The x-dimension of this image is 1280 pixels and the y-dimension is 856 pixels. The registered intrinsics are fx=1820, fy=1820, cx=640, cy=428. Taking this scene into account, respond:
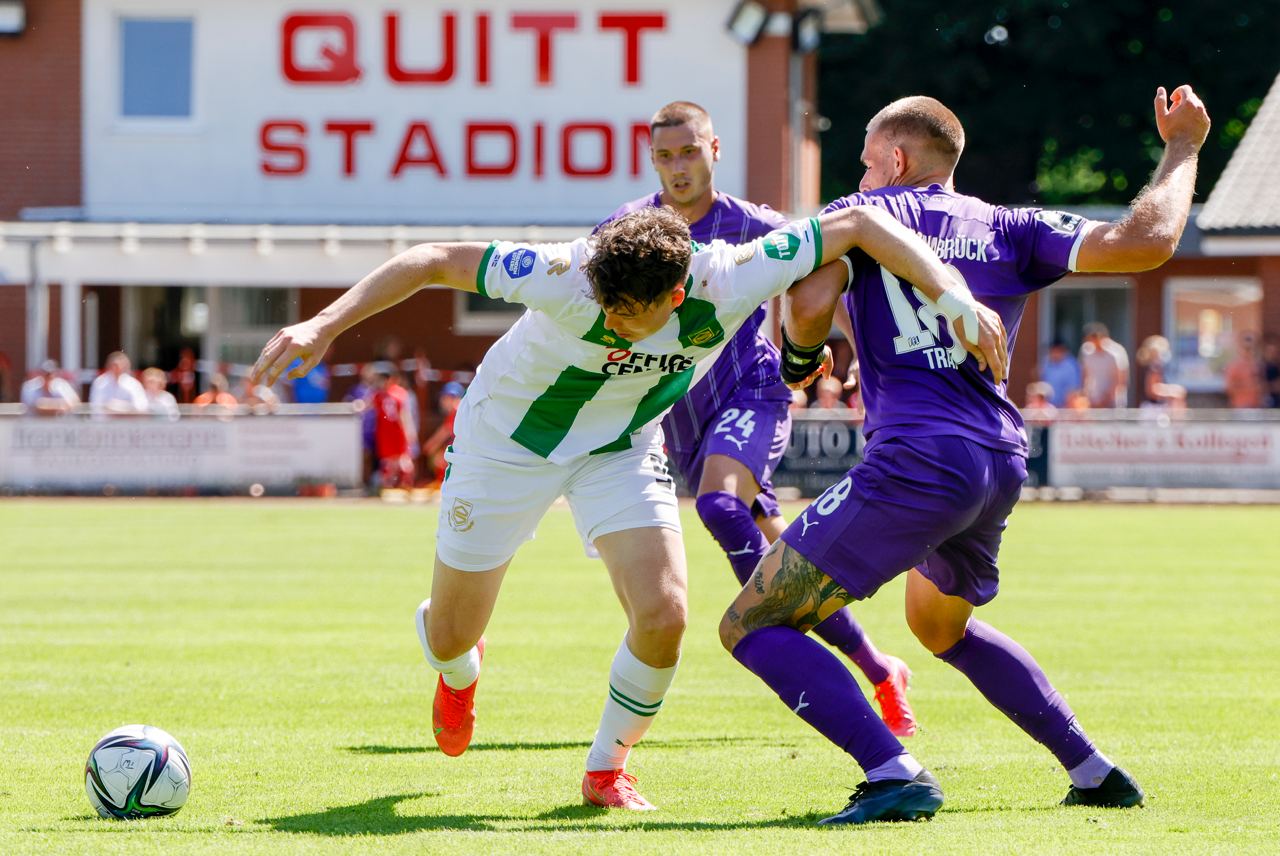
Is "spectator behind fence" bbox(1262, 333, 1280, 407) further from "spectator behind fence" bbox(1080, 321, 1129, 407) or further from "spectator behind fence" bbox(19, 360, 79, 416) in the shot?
"spectator behind fence" bbox(19, 360, 79, 416)

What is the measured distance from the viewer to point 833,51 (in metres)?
41.8

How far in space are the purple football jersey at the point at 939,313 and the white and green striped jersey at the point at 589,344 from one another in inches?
10.8

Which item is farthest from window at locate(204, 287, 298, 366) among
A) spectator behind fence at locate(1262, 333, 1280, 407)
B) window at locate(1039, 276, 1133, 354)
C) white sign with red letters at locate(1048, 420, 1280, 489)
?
spectator behind fence at locate(1262, 333, 1280, 407)

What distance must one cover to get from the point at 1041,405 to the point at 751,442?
694 inches

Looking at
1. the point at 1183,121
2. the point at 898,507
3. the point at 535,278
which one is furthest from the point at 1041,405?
the point at 535,278

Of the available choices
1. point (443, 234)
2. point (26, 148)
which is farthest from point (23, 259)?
point (443, 234)

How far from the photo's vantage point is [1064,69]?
4000 centimetres

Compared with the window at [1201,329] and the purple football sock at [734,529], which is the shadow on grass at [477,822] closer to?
the purple football sock at [734,529]

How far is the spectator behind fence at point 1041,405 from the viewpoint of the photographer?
23.8 meters

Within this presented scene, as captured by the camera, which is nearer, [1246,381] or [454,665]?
[454,665]

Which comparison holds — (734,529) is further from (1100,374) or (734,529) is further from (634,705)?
(1100,374)

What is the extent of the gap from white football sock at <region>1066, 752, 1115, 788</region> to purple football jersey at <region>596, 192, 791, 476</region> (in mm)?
2744

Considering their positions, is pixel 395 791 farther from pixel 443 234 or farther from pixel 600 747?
pixel 443 234

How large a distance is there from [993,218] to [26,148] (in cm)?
2824
